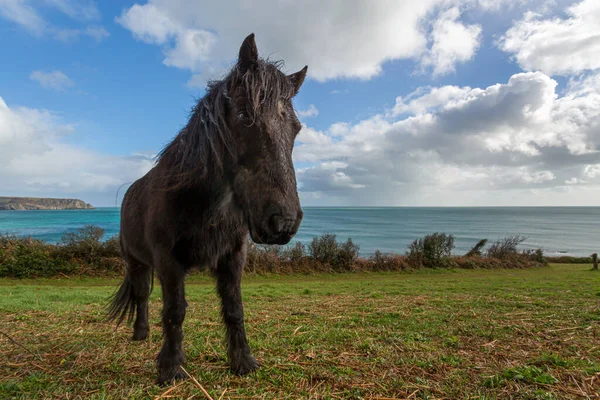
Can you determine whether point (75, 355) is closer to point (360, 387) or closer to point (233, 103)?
point (360, 387)

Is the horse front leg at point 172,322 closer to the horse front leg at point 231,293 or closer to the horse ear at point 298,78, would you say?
the horse front leg at point 231,293

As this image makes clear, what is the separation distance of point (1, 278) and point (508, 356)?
74.9 feet

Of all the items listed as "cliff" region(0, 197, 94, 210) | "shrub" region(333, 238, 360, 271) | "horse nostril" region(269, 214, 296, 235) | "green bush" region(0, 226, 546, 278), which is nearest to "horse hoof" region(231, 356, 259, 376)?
"horse nostril" region(269, 214, 296, 235)

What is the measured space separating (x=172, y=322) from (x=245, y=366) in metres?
0.84

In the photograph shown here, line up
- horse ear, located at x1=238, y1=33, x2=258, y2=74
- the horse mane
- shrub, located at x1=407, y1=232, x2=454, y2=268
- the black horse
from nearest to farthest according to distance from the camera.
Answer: the black horse
the horse mane
horse ear, located at x1=238, y1=33, x2=258, y2=74
shrub, located at x1=407, y1=232, x2=454, y2=268

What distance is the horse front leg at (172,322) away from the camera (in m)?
2.79

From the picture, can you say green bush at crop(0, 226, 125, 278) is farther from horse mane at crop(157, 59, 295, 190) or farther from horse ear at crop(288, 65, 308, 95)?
horse ear at crop(288, 65, 308, 95)

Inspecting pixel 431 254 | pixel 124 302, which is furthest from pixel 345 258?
pixel 124 302

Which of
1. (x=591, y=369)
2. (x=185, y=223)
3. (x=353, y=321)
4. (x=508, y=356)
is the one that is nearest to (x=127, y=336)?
(x=185, y=223)

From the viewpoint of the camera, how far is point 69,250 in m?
18.2

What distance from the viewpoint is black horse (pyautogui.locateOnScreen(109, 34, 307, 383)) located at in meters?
2.04

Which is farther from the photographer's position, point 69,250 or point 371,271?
point 371,271

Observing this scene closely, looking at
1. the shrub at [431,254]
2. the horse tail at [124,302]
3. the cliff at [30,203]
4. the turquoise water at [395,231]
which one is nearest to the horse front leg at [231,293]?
the horse tail at [124,302]

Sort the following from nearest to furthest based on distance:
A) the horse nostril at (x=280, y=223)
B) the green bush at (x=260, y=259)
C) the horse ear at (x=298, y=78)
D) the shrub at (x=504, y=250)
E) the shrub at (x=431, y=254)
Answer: the horse nostril at (x=280, y=223) → the horse ear at (x=298, y=78) → the green bush at (x=260, y=259) → the shrub at (x=431, y=254) → the shrub at (x=504, y=250)
